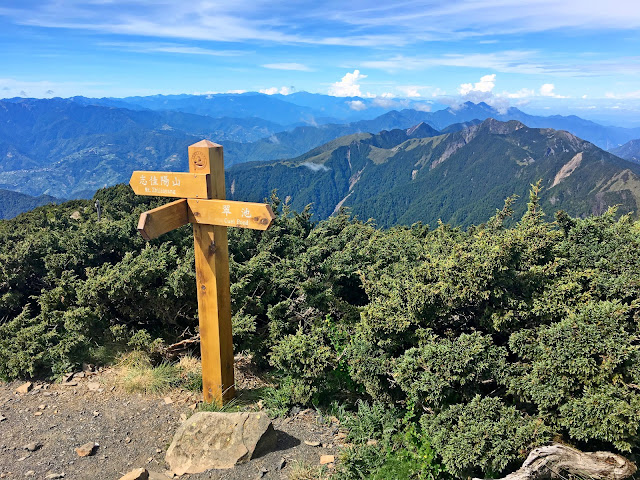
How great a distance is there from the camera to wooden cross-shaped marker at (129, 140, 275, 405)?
548 cm

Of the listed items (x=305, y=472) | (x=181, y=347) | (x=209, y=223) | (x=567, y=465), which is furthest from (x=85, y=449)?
(x=567, y=465)

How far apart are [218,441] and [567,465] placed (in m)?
3.95

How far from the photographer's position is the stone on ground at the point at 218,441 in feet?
17.4

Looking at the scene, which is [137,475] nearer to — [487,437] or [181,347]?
[181,347]

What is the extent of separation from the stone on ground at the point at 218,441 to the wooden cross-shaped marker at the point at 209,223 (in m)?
0.82

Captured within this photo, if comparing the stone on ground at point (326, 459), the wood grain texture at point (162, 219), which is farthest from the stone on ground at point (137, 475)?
the wood grain texture at point (162, 219)

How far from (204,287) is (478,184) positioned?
196517mm

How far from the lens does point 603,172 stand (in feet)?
471

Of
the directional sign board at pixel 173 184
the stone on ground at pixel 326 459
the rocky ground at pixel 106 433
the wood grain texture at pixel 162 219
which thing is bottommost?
the stone on ground at pixel 326 459

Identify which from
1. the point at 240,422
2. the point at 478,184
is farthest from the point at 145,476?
the point at 478,184

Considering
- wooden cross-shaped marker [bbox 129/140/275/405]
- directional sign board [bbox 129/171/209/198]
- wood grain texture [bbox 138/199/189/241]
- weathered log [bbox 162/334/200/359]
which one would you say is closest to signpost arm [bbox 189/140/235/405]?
wooden cross-shaped marker [bbox 129/140/275/405]

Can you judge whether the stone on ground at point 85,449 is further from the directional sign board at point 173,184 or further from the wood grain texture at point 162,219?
the directional sign board at point 173,184

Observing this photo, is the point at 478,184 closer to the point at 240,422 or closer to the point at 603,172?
the point at 603,172

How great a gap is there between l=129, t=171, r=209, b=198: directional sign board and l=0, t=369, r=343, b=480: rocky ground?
3.28 m
